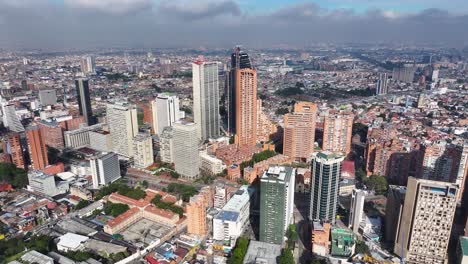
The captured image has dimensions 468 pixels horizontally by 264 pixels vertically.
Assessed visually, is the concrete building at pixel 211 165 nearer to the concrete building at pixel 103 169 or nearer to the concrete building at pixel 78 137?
the concrete building at pixel 103 169

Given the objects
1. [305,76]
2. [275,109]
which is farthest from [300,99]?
[305,76]

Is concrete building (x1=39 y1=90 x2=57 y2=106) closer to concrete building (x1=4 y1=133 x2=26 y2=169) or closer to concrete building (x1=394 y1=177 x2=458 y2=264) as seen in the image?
concrete building (x1=4 y1=133 x2=26 y2=169)

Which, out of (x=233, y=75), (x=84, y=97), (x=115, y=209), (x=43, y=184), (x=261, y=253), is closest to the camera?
(x=261, y=253)

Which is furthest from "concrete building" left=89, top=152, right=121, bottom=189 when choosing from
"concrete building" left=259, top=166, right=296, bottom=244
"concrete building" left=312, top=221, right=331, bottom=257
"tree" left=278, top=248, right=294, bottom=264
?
"concrete building" left=312, top=221, right=331, bottom=257

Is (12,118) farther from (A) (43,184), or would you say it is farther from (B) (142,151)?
(B) (142,151)

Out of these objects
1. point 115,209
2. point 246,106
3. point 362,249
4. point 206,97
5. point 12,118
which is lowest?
point 362,249

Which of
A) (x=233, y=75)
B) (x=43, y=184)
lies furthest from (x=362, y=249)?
(x=233, y=75)

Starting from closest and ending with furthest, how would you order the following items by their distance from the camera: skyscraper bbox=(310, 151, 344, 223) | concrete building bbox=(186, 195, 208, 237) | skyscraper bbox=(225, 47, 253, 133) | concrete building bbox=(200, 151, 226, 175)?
skyscraper bbox=(310, 151, 344, 223) → concrete building bbox=(186, 195, 208, 237) → concrete building bbox=(200, 151, 226, 175) → skyscraper bbox=(225, 47, 253, 133)
